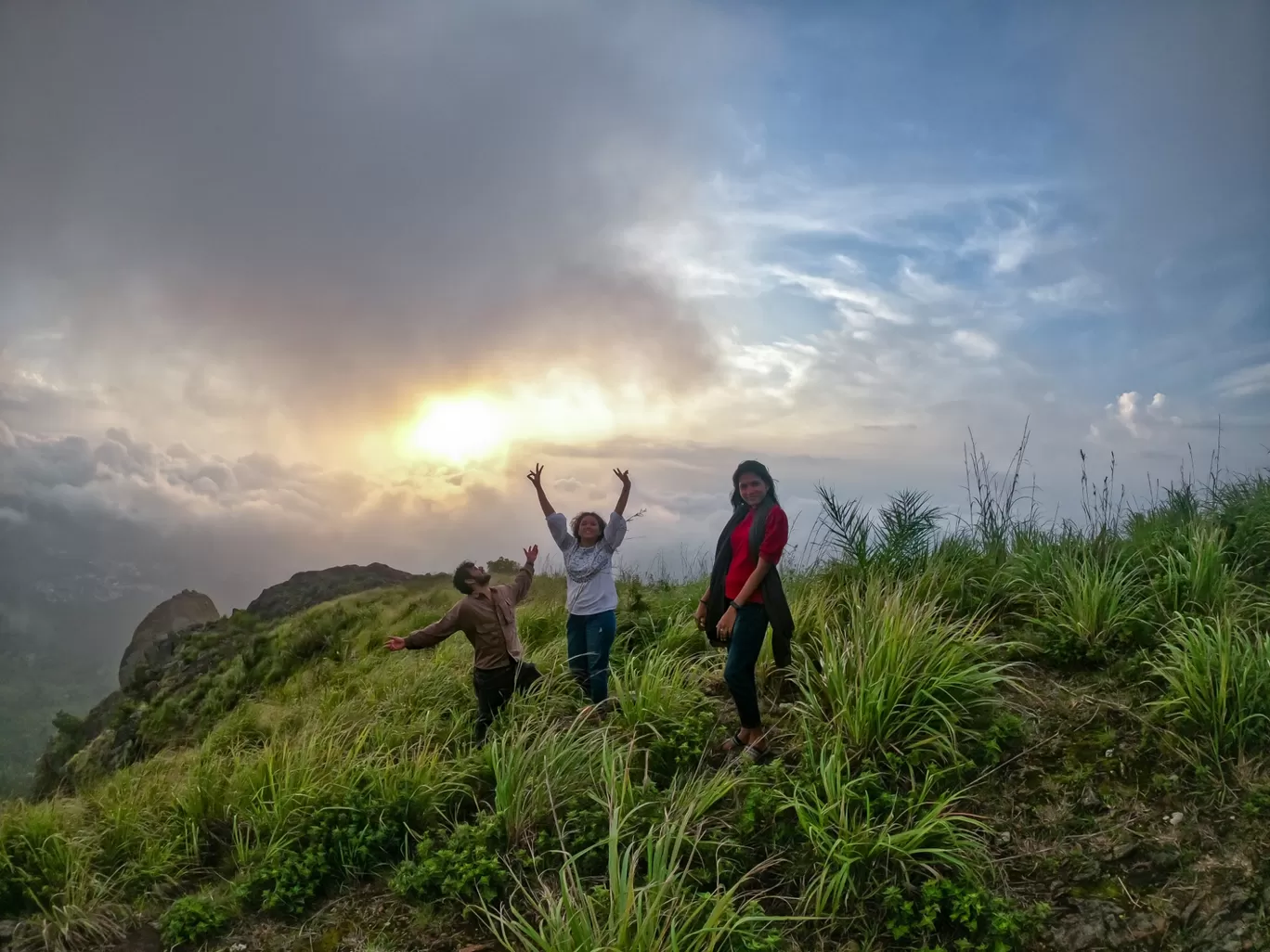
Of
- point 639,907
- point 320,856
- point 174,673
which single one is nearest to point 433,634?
point 320,856

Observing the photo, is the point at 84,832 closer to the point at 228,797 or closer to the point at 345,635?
the point at 228,797

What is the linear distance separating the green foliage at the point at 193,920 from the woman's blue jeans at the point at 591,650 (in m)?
3.08

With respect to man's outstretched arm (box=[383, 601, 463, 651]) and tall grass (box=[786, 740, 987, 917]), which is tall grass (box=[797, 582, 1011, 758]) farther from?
man's outstretched arm (box=[383, 601, 463, 651])

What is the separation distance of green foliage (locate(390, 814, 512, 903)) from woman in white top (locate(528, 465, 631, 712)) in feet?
6.06

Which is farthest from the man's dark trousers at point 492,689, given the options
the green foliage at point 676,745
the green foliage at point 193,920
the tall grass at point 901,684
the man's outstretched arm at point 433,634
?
the tall grass at point 901,684

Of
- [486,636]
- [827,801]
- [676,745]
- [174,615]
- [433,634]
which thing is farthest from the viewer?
[174,615]

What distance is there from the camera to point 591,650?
7.04 m

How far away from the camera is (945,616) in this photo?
7191 mm

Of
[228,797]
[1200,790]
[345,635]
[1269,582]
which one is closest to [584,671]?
[228,797]

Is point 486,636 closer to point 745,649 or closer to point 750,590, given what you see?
point 745,649

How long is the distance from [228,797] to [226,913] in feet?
4.41

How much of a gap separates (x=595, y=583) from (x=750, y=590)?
6.71 ft

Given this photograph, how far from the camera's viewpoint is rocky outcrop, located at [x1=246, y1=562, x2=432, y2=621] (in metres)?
27.9

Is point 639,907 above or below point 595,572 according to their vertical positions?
below
